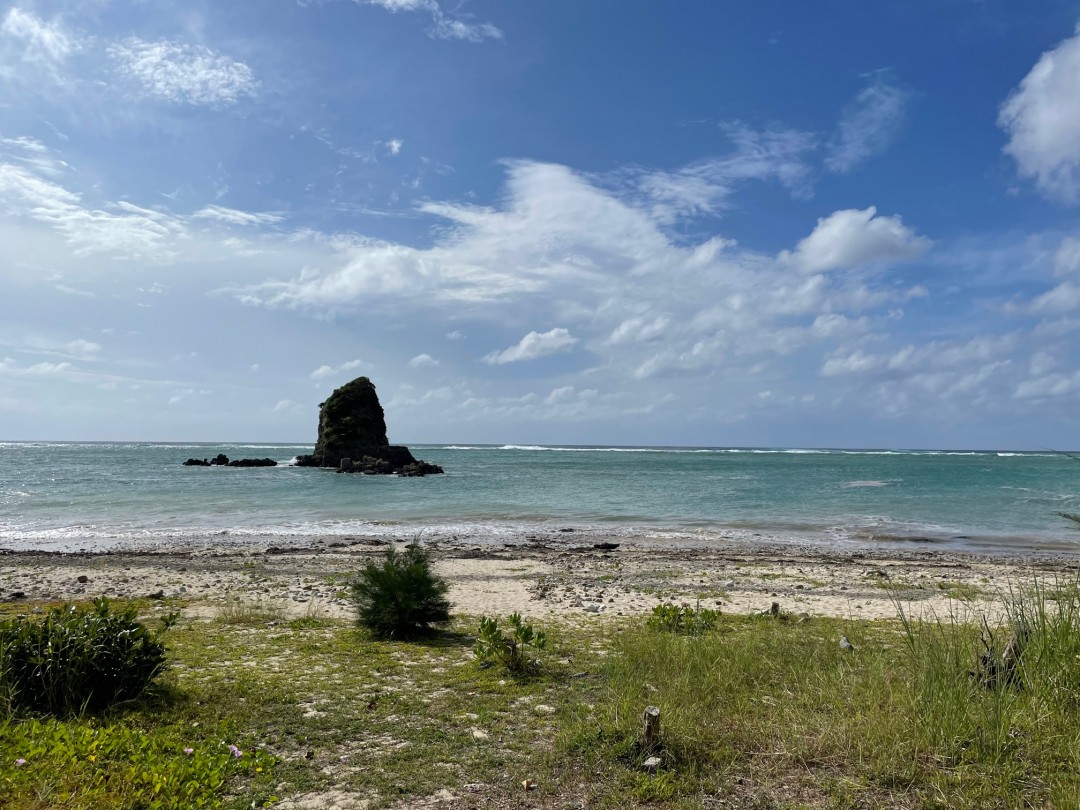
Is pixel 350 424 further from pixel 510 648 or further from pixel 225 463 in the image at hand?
pixel 510 648

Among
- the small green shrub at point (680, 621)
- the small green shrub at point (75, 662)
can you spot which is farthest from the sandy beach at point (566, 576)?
the small green shrub at point (75, 662)

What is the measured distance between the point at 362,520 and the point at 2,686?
29798 millimetres

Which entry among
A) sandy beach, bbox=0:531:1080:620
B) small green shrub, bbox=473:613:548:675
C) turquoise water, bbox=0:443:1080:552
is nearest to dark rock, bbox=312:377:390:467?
turquoise water, bbox=0:443:1080:552

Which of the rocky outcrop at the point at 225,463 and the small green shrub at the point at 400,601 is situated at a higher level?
the small green shrub at the point at 400,601

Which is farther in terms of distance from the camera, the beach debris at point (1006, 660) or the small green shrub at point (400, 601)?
the small green shrub at point (400, 601)

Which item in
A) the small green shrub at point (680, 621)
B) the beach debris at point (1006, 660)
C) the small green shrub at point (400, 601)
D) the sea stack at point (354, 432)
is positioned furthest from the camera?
the sea stack at point (354, 432)

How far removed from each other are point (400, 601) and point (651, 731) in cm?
603

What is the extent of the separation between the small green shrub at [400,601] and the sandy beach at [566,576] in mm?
2483

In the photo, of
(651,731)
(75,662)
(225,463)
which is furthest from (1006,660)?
(225,463)

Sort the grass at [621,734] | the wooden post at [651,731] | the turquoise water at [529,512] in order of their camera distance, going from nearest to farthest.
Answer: the grass at [621,734] < the wooden post at [651,731] < the turquoise water at [529,512]

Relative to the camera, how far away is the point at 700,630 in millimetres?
9992

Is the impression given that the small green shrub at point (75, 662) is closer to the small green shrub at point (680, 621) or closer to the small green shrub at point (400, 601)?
the small green shrub at point (400, 601)

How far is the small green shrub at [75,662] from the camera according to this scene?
6.21 metres

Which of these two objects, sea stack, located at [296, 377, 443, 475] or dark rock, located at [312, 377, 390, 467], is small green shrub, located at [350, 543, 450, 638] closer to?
sea stack, located at [296, 377, 443, 475]
